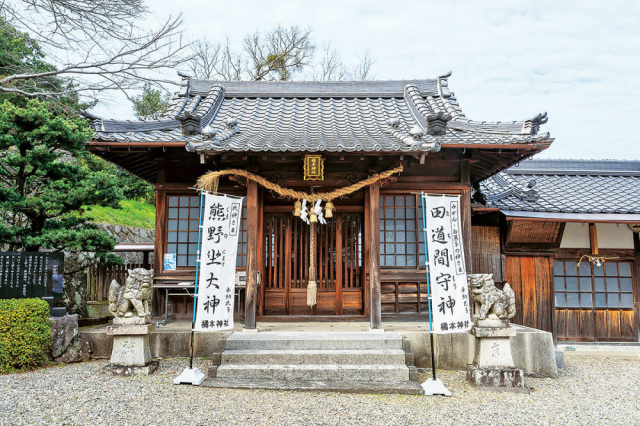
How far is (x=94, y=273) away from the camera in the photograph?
11.7 m

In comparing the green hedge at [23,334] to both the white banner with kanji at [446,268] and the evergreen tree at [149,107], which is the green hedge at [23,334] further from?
the evergreen tree at [149,107]

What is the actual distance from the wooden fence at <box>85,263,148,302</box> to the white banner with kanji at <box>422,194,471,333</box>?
9.22 m

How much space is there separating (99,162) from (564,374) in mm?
16846

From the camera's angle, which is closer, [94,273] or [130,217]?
[94,273]

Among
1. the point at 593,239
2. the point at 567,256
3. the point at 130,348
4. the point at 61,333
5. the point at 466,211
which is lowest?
the point at 130,348

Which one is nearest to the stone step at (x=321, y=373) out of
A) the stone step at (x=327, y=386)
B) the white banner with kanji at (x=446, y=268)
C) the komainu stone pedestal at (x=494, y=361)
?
the stone step at (x=327, y=386)

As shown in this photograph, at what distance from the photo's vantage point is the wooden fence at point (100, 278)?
37.8 feet

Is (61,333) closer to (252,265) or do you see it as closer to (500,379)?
(252,265)

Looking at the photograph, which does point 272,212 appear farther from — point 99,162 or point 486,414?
point 99,162

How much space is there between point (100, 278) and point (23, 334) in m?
4.66

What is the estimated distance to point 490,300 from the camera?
693 centimetres

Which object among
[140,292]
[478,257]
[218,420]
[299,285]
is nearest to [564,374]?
[478,257]

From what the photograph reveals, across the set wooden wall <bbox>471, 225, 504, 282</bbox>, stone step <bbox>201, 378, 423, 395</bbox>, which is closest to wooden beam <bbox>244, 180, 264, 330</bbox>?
stone step <bbox>201, 378, 423, 395</bbox>

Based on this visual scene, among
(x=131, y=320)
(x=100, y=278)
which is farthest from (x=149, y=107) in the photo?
(x=131, y=320)
